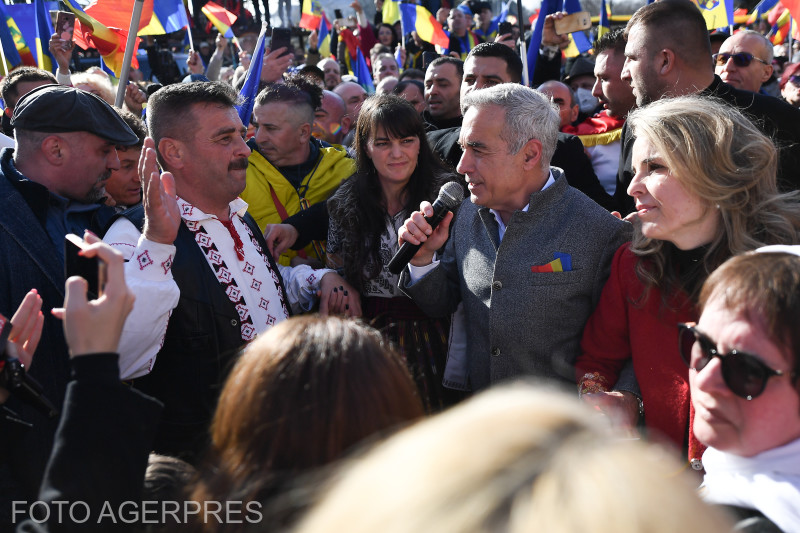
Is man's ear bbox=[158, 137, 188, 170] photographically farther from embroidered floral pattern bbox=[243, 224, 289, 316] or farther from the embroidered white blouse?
embroidered floral pattern bbox=[243, 224, 289, 316]

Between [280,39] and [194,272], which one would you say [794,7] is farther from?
[194,272]

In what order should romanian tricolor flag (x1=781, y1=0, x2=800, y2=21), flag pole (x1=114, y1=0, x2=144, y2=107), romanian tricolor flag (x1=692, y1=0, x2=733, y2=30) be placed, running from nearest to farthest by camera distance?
flag pole (x1=114, y1=0, x2=144, y2=107) < romanian tricolor flag (x1=781, y1=0, x2=800, y2=21) < romanian tricolor flag (x1=692, y1=0, x2=733, y2=30)

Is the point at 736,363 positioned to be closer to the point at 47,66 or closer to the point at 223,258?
the point at 223,258

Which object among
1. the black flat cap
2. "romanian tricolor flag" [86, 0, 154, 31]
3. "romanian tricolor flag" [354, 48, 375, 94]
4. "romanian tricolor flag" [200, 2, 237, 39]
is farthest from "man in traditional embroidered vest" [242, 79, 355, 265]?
"romanian tricolor flag" [354, 48, 375, 94]

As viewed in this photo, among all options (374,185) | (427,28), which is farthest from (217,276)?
(427,28)

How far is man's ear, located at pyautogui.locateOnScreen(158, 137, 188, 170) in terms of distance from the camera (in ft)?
8.99

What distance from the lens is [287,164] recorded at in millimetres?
4137

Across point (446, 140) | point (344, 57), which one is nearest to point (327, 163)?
point (446, 140)

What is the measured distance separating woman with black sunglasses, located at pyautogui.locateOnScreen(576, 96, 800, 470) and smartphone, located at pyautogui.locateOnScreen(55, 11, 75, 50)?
5.84m

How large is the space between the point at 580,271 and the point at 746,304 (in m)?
1.14

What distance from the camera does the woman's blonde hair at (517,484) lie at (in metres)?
0.69

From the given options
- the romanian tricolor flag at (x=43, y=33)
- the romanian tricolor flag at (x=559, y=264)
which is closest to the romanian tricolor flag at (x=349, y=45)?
the romanian tricolor flag at (x=43, y=33)

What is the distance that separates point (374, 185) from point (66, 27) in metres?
4.65

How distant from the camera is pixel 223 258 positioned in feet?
8.46
